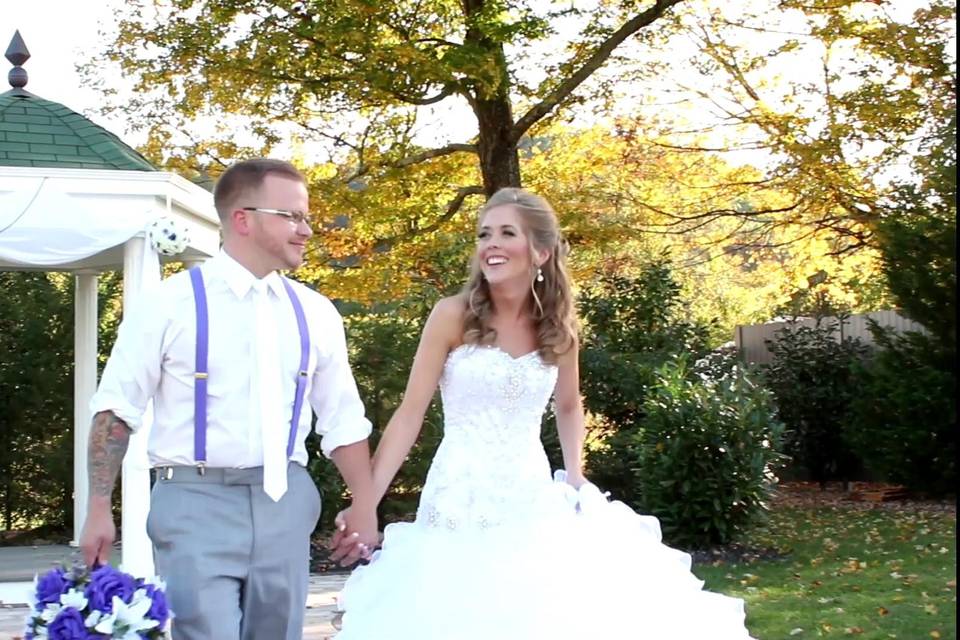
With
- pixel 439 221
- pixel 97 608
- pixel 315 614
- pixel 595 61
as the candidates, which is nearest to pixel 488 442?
pixel 97 608

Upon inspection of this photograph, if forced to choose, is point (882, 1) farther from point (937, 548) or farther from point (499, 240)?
point (499, 240)

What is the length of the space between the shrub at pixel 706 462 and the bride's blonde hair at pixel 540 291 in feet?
20.1

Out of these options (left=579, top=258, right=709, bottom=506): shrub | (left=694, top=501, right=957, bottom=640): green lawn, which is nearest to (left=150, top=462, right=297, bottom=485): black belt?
(left=694, top=501, right=957, bottom=640): green lawn

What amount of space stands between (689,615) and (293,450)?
1722 mm

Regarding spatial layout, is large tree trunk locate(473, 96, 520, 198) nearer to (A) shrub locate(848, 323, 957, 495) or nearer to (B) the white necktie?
(A) shrub locate(848, 323, 957, 495)

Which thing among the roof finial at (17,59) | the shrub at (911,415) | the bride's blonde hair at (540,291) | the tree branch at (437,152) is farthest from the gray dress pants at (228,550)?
the tree branch at (437,152)

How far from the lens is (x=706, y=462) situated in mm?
10672

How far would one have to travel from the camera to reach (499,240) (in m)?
4.58

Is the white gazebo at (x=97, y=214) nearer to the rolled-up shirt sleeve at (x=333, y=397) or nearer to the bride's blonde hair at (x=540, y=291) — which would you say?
the bride's blonde hair at (x=540, y=291)

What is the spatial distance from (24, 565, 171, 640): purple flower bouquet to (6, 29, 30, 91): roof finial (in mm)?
7546

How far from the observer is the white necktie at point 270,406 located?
3482 millimetres

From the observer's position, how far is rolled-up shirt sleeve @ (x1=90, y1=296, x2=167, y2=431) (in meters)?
3.47

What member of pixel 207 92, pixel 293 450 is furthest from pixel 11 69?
pixel 293 450

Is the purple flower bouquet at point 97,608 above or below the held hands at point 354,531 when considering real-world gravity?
below
